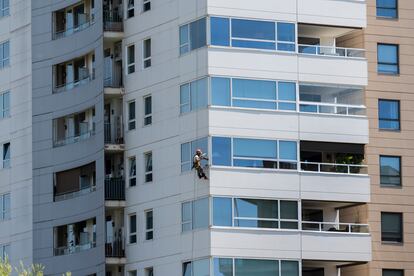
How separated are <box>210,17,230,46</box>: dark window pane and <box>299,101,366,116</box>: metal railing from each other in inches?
194

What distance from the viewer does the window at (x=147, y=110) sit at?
8338 centimetres

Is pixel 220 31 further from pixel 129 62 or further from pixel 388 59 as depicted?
pixel 388 59

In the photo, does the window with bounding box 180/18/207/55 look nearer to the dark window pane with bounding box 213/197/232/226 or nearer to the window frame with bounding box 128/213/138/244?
Answer: the dark window pane with bounding box 213/197/232/226

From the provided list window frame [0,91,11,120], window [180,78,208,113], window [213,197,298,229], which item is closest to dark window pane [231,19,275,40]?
window [180,78,208,113]

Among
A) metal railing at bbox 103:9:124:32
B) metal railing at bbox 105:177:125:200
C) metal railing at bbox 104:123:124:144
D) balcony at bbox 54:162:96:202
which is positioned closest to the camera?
metal railing at bbox 105:177:125:200

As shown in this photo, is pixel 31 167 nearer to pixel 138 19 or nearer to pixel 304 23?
pixel 138 19

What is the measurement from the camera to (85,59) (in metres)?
88.6

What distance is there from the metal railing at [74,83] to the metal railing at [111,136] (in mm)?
3003

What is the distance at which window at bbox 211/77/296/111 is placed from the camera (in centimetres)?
7962

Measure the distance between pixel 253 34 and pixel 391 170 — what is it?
31.1ft

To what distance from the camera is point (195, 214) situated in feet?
260

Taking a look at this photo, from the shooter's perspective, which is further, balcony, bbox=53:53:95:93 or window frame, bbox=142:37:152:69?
balcony, bbox=53:53:95:93

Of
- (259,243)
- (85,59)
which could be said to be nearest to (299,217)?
(259,243)

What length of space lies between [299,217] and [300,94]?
608cm
